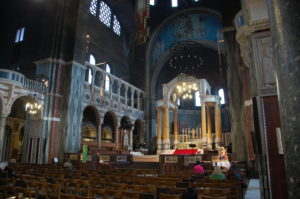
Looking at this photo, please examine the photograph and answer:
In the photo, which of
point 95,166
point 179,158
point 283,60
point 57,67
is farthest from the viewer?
point 57,67

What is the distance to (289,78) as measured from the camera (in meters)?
1.97

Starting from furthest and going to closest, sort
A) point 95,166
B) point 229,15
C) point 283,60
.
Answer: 1. point 229,15
2. point 95,166
3. point 283,60

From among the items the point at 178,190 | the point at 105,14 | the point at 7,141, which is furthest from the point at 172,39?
the point at 178,190

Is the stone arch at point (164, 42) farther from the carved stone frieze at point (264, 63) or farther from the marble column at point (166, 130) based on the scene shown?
the carved stone frieze at point (264, 63)

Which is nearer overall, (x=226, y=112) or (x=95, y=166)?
(x=95, y=166)

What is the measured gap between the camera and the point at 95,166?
15438 mm

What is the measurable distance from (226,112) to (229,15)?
15175mm

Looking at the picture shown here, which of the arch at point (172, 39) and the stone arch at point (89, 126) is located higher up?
the arch at point (172, 39)

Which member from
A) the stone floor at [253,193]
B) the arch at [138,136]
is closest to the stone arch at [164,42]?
the arch at [138,136]

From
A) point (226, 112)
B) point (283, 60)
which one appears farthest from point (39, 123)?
point (226, 112)

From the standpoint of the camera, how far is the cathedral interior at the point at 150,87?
5.14 m

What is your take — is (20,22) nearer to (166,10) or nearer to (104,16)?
(104,16)

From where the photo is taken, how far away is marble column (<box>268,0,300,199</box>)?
73.1 inches

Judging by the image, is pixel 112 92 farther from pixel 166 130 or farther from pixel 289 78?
pixel 289 78
